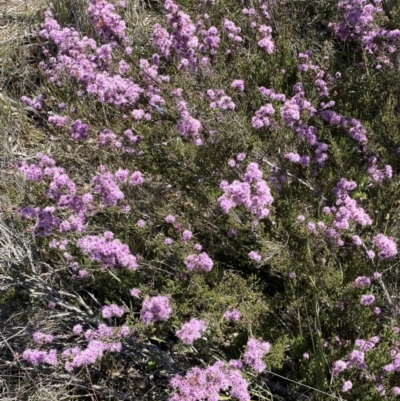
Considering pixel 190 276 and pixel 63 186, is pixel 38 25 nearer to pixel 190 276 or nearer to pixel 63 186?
pixel 63 186

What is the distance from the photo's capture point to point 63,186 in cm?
319

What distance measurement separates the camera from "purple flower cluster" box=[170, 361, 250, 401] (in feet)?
7.43

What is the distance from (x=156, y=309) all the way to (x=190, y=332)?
245 millimetres

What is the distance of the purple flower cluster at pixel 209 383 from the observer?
2.26 meters

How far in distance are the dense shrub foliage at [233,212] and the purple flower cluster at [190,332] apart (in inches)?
0.4

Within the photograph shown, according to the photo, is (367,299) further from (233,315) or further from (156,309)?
(156,309)

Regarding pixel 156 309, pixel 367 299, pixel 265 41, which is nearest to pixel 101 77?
pixel 265 41

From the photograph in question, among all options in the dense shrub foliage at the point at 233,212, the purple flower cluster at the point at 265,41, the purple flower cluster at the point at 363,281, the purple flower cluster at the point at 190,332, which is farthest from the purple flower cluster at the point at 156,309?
the purple flower cluster at the point at 265,41

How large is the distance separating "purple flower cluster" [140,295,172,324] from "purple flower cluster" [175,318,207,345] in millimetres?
150

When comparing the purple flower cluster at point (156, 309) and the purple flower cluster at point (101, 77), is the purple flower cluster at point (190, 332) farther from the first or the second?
the purple flower cluster at point (101, 77)

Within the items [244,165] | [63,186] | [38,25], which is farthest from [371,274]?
[38,25]

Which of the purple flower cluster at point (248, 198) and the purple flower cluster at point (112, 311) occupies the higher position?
the purple flower cluster at point (248, 198)

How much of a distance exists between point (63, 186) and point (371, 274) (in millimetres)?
2057

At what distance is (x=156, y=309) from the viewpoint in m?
2.62
